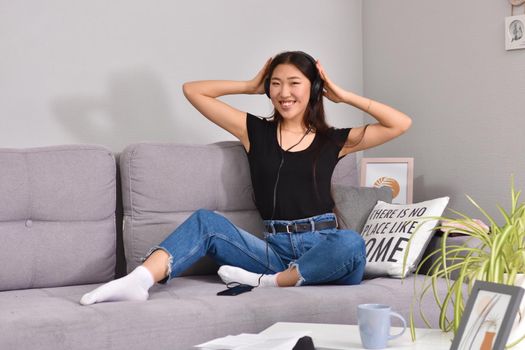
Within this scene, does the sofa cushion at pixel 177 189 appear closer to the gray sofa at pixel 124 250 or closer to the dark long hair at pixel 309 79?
the gray sofa at pixel 124 250

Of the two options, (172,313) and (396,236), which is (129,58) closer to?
(396,236)

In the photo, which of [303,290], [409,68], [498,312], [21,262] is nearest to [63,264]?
[21,262]

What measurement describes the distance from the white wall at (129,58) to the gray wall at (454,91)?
0.32 meters

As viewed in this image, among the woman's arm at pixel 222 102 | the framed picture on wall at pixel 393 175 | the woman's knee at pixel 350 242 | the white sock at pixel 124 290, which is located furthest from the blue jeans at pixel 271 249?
the framed picture on wall at pixel 393 175

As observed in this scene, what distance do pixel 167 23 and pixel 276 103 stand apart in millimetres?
732

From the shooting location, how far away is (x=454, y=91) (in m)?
3.53

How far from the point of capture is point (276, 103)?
2979 millimetres

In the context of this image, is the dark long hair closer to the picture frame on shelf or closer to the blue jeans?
the blue jeans

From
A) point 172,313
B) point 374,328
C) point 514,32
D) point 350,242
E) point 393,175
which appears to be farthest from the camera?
point 393,175

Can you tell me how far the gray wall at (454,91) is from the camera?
10.8 ft

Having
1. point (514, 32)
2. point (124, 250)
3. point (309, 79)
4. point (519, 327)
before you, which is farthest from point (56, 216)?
point (514, 32)

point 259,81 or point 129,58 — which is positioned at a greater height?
point 129,58

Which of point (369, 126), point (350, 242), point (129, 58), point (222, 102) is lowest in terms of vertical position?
point (350, 242)

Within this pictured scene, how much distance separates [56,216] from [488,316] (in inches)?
66.6
